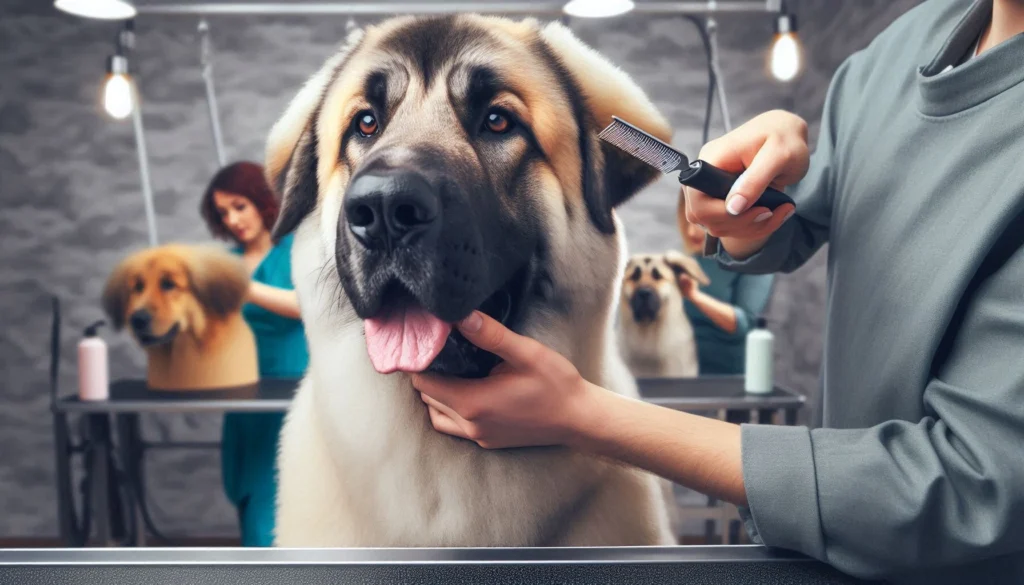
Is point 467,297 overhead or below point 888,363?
overhead

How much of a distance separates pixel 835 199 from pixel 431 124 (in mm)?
515

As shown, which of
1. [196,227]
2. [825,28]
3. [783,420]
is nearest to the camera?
[783,420]

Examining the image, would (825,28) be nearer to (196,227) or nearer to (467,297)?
(467,297)

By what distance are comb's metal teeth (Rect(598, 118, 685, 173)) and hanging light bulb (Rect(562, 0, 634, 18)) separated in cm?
32

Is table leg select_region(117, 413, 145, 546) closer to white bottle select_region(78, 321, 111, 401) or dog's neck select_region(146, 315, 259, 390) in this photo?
white bottle select_region(78, 321, 111, 401)

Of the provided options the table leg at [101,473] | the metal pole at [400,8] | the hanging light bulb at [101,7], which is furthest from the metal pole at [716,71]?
the table leg at [101,473]

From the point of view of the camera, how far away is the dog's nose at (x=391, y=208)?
2.07 ft

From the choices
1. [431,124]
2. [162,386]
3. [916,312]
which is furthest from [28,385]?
[916,312]

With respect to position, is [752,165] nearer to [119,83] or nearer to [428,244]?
[428,244]

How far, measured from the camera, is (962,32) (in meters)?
0.72

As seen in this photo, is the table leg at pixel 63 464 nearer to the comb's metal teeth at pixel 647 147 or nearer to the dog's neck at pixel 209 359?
the dog's neck at pixel 209 359

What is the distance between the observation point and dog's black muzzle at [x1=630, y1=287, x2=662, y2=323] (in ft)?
4.66

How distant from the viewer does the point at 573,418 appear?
2.27 feet

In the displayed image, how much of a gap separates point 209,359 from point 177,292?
220mm
